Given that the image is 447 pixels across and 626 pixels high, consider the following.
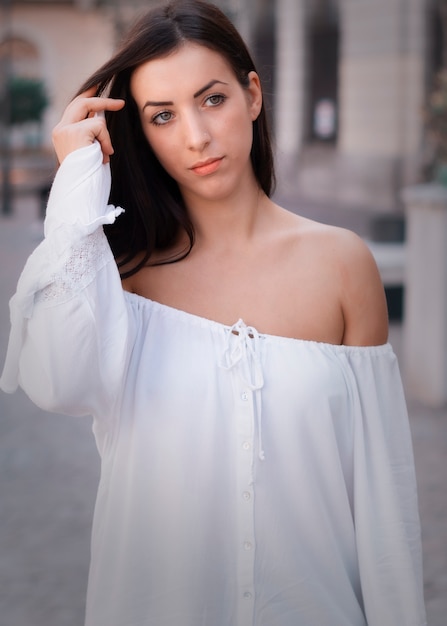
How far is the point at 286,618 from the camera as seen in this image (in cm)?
191

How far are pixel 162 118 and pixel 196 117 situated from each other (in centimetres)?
8

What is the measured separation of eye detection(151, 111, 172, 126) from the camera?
75.4 inches

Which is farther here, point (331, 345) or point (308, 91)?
point (308, 91)

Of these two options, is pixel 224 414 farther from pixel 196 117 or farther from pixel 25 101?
pixel 25 101

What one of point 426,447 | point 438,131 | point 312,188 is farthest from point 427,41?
point 426,447

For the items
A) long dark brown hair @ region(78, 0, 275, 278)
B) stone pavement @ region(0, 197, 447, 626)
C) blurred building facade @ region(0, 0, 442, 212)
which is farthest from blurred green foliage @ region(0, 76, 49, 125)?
long dark brown hair @ region(78, 0, 275, 278)

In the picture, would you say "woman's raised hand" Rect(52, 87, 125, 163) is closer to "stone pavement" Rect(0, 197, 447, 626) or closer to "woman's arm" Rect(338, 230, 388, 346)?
"woman's arm" Rect(338, 230, 388, 346)

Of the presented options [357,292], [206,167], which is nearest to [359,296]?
[357,292]

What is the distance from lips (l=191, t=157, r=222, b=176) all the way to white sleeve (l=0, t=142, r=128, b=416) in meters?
0.17

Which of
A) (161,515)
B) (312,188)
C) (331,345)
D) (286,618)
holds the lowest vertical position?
(312,188)

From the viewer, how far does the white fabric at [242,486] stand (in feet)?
6.24

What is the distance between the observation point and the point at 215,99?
6.28 feet

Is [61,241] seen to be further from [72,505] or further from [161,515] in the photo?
[72,505]

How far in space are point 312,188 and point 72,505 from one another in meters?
16.5
